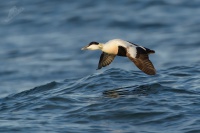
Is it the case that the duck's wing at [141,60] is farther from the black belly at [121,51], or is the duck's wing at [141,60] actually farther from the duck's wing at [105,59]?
the duck's wing at [105,59]

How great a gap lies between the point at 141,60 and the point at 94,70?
6.55 metres

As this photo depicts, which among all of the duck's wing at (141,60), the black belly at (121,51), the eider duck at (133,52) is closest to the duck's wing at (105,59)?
the eider duck at (133,52)

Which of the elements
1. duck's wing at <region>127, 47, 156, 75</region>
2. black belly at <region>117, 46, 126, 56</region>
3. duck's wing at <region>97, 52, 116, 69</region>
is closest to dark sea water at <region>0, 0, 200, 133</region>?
duck's wing at <region>97, 52, 116, 69</region>

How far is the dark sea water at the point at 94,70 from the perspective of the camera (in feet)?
42.1

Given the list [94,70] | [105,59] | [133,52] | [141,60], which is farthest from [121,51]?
[94,70]

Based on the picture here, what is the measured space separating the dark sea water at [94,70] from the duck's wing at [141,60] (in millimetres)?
605

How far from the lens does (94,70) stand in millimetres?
20359

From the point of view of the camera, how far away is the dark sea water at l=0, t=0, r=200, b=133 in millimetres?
12844

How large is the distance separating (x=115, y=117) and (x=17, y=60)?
31.5ft

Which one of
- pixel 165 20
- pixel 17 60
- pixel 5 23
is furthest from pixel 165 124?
pixel 5 23

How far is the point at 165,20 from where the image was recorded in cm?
2444

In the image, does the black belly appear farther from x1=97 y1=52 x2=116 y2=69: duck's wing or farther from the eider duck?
x1=97 y1=52 x2=116 y2=69: duck's wing

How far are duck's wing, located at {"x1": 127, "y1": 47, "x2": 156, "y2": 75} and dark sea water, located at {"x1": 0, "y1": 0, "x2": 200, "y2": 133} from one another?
0.61 m

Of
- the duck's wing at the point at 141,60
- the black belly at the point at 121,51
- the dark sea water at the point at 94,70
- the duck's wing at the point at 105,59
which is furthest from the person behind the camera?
the duck's wing at the point at 105,59
